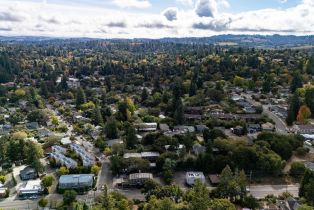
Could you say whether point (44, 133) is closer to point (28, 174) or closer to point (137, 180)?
point (28, 174)

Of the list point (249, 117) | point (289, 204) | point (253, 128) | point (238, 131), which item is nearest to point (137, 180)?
point (289, 204)

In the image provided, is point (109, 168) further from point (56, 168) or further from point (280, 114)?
point (280, 114)

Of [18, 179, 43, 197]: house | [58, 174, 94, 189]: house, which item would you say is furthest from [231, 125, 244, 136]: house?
→ [18, 179, 43, 197]: house

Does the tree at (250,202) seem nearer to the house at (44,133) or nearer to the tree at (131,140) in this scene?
the tree at (131,140)

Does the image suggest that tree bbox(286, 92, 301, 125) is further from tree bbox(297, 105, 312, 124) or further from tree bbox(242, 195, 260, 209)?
tree bbox(242, 195, 260, 209)

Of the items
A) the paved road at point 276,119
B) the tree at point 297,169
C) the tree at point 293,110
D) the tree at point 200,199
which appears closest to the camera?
the tree at point 200,199

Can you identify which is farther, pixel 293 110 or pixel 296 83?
pixel 296 83

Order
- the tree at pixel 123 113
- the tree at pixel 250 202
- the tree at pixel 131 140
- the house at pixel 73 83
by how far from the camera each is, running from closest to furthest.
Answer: the tree at pixel 250 202, the tree at pixel 131 140, the tree at pixel 123 113, the house at pixel 73 83

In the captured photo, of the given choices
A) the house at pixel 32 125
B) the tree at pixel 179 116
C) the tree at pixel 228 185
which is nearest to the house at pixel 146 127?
the tree at pixel 179 116
